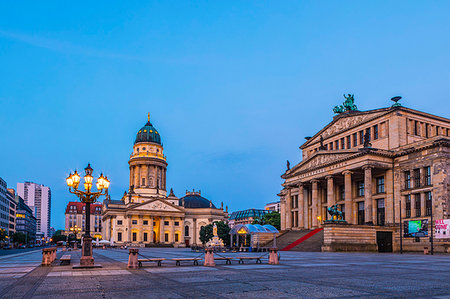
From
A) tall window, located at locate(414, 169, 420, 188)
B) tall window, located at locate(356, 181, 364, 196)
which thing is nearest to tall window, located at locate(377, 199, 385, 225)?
tall window, located at locate(356, 181, 364, 196)

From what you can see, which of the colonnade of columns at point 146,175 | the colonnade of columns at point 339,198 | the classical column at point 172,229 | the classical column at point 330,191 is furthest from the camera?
the colonnade of columns at point 146,175

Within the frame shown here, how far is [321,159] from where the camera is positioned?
6675 cm

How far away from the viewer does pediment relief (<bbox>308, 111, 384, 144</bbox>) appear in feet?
218

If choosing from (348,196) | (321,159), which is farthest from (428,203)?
(321,159)

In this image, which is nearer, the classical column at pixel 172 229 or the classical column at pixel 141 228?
the classical column at pixel 141 228

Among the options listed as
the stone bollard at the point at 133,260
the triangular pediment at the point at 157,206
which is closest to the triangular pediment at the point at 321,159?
the stone bollard at the point at 133,260

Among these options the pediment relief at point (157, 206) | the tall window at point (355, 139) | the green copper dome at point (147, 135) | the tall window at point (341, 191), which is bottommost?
the pediment relief at point (157, 206)

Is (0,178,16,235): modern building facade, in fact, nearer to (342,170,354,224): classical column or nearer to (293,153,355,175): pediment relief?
(293,153,355,175): pediment relief

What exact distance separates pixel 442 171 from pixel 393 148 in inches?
369

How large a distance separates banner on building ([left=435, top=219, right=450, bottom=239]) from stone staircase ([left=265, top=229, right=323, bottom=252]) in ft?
44.8

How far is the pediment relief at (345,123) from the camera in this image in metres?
66.5

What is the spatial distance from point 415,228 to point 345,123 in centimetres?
2352

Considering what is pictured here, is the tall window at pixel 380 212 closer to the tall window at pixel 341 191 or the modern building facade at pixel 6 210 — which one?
the tall window at pixel 341 191

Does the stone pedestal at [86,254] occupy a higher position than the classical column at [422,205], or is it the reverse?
the classical column at [422,205]
